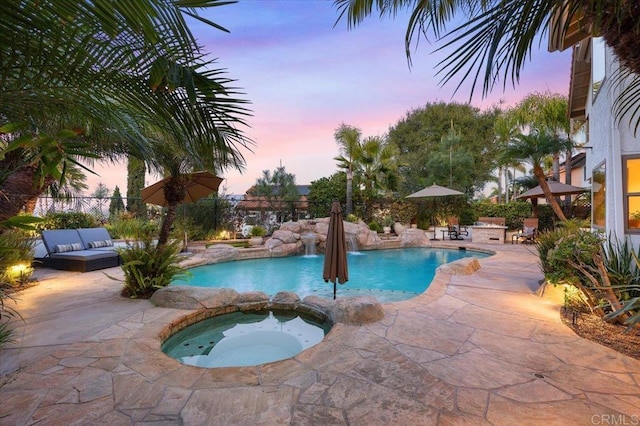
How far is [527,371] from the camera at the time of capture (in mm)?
2961

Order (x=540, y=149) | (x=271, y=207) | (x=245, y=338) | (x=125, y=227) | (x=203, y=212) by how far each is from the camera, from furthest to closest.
Answer: (x=271, y=207), (x=203, y=212), (x=540, y=149), (x=125, y=227), (x=245, y=338)

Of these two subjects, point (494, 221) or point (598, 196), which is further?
point (494, 221)

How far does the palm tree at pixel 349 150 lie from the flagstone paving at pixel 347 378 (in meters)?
13.0

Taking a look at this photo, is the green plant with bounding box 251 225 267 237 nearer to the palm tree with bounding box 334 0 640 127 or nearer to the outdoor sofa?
the outdoor sofa

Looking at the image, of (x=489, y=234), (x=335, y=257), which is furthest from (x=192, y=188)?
(x=489, y=234)

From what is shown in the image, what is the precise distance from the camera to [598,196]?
22.1ft

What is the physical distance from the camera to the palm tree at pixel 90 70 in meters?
1.23

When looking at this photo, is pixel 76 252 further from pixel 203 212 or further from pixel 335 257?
pixel 335 257

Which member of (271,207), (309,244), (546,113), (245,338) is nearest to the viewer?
(245,338)

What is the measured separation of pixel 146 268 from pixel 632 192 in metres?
8.41

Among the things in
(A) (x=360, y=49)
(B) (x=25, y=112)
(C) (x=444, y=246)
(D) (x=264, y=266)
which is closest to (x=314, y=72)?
(A) (x=360, y=49)

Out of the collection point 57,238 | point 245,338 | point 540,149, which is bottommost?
point 245,338

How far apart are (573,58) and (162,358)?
1124cm

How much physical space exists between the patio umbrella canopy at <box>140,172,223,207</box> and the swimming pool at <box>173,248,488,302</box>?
188 cm
